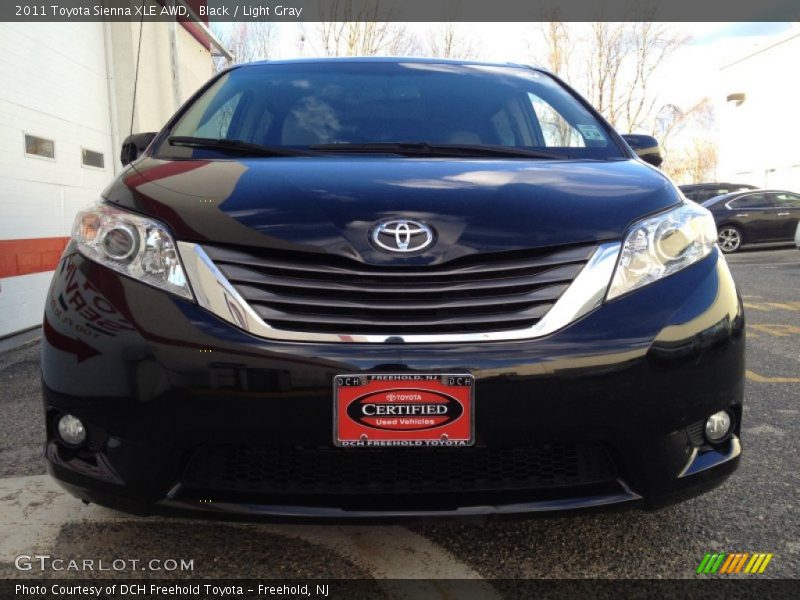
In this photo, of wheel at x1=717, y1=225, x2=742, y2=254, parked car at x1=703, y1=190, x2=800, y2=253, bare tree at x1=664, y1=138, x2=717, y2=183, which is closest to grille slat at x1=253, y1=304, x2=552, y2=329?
parked car at x1=703, y1=190, x2=800, y2=253

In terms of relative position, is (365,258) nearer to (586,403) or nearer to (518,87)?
(586,403)

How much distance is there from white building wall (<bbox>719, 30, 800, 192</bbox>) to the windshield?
79.6 ft

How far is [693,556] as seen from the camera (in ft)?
6.00

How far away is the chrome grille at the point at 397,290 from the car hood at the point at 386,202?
0.10ft

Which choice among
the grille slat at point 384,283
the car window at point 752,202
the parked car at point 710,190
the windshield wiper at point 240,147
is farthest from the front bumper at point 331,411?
the parked car at point 710,190

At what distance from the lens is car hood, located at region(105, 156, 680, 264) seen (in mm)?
1579

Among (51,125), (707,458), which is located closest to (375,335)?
(707,458)

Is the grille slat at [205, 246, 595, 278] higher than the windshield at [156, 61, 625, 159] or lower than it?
lower

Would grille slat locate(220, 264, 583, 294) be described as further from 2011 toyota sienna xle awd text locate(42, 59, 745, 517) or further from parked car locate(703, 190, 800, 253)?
parked car locate(703, 190, 800, 253)

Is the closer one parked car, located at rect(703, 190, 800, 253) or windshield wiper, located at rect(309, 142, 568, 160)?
windshield wiper, located at rect(309, 142, 568, 160)

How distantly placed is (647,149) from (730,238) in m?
12.4

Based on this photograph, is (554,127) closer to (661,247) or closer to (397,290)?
(661,247)

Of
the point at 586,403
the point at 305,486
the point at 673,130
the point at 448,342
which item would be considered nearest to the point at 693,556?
the point at 586,403

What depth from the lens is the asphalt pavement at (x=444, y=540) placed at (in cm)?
177
